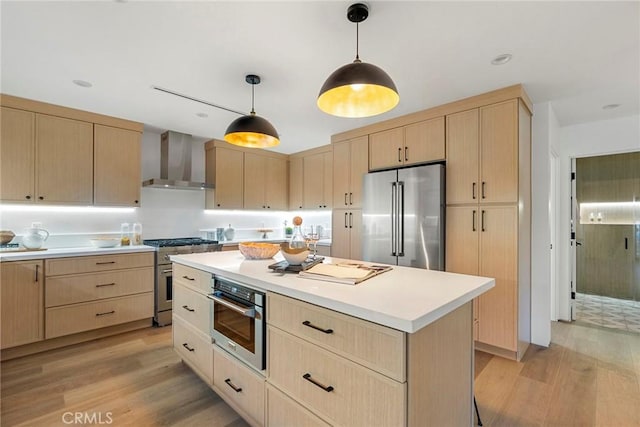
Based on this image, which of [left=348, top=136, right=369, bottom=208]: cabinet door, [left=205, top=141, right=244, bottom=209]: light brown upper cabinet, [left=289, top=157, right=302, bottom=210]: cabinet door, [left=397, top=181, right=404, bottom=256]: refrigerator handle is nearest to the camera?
[left=397, top=181, right=404, bottom=256]: refrigerator handle

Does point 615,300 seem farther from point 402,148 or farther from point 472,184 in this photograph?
point 402,148

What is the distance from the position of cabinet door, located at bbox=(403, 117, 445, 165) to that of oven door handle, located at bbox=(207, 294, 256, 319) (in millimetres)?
2460

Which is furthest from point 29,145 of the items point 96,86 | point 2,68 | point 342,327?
point 342,327

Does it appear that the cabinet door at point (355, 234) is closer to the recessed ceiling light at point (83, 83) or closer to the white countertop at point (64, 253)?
the white countertop at point (64, 253)

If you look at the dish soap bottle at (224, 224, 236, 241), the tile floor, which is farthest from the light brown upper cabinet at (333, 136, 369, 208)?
the tile floor

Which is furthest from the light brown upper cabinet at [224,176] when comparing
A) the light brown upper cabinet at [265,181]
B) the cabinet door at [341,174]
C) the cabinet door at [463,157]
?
A: the cabinet door at [463,157]

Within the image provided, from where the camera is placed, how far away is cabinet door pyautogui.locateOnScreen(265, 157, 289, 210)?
514 centimetres

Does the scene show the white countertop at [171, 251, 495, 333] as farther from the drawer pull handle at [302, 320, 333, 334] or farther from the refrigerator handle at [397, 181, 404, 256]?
the refrigerator handle at [397, 181, 404, 256]

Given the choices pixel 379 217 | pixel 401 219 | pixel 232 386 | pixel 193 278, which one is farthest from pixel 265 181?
pixel 232 386

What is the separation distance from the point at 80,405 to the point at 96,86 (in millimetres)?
2583

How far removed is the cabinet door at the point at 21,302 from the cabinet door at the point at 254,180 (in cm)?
264

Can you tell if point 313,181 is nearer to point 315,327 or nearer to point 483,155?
point 483,155

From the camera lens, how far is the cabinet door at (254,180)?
4.81 m

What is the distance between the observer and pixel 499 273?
2.68 meters
